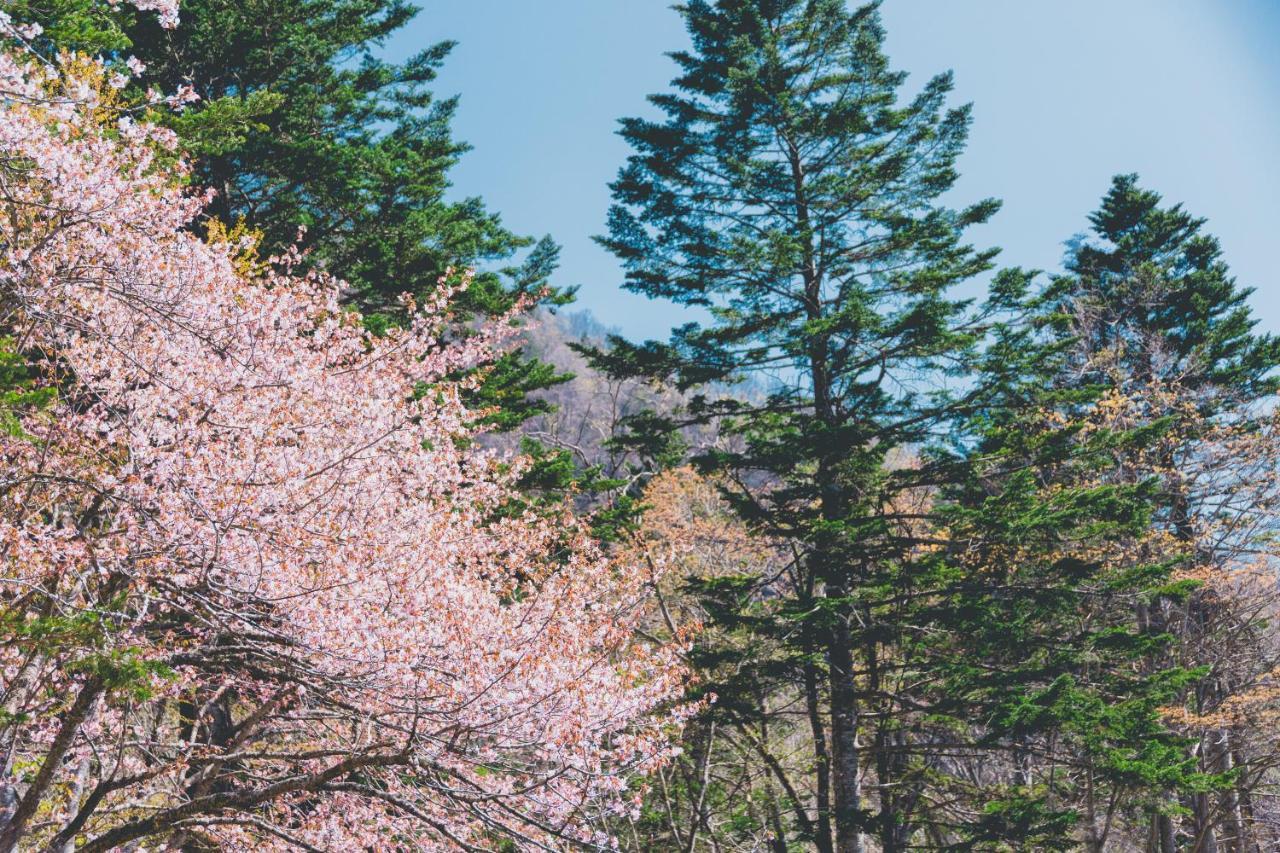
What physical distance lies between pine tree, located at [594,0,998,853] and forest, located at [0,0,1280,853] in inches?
2.7

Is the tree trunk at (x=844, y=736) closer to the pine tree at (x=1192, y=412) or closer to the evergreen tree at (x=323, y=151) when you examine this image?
the pine tree at (x=1192, y=412)

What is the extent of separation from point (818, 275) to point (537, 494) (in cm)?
687

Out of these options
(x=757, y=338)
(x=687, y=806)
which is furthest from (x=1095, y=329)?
(x=687, y=806)

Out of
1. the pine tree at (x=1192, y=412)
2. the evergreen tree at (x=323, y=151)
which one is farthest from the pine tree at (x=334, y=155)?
the pine tree at (x=1192, y=412)

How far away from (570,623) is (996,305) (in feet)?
23.8

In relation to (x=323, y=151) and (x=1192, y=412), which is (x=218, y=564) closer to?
(x=323, y=151)

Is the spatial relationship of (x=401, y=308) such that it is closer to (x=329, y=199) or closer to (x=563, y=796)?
(x=329, y=199)

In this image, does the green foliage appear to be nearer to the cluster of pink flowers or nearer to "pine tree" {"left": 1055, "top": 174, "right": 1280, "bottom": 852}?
the cluster of pink flowers

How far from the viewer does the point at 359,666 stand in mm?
4891

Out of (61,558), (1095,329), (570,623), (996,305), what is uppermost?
(1095,329)

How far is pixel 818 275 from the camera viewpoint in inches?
438

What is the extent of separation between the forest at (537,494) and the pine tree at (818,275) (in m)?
0.07

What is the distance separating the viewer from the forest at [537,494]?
476 cm

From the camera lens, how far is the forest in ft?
15.6
